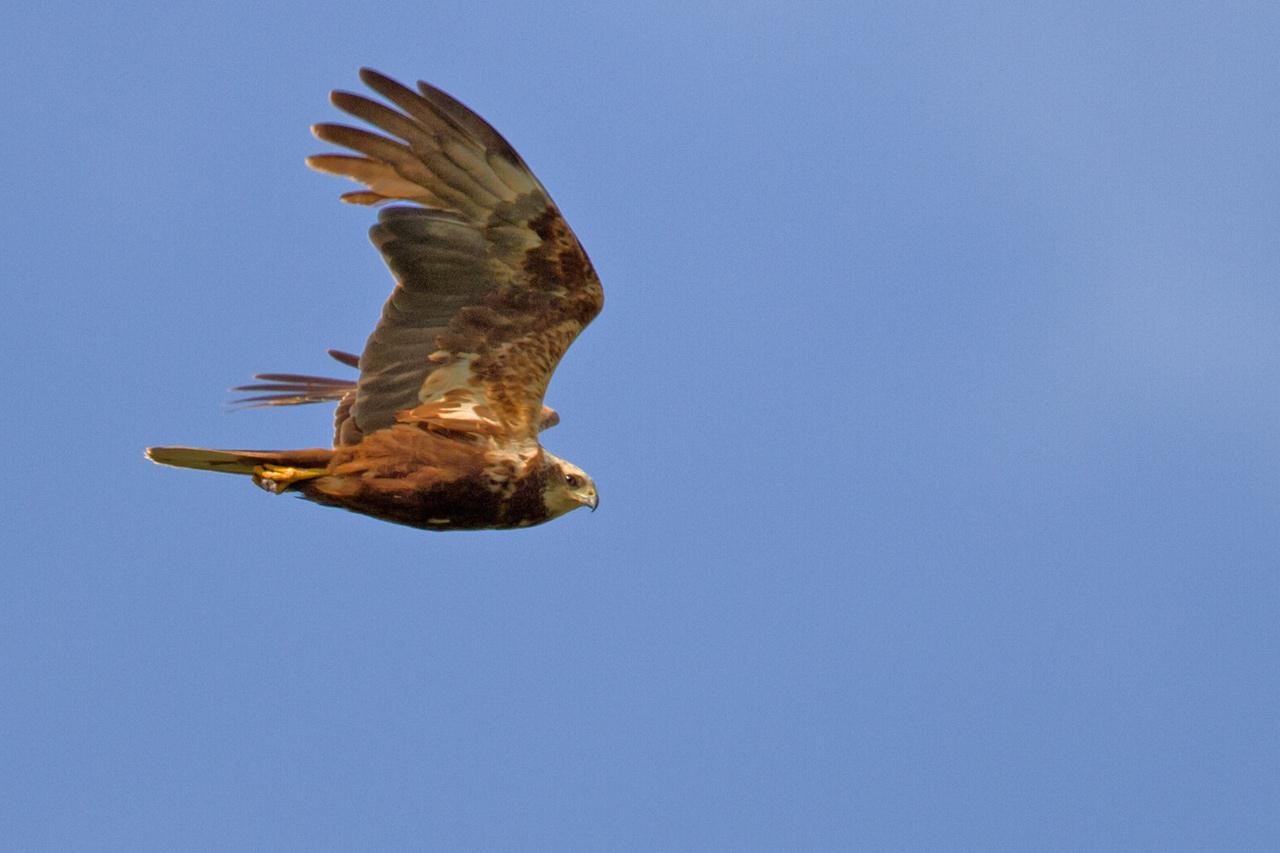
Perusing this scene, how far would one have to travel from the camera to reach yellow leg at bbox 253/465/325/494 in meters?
12.8

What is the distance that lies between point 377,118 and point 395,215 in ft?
2.08

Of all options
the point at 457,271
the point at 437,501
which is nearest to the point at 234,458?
the point at 437,501

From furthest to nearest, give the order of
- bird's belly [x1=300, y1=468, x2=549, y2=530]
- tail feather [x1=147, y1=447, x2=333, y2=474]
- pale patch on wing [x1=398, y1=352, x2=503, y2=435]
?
pale patch on wing [x1=398, y1=352, x2=503, y2=435]
bird's belly [x1=300, y1=468, x2=549, y2=530]
tail feather [x1=147, y1=447, x2=333, y2=474]

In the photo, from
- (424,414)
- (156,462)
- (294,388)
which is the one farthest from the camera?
(294,388)

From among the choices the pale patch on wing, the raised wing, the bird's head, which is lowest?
the bird's head

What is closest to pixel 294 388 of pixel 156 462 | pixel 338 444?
pixel 338 444

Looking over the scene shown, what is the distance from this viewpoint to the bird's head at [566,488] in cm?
1350

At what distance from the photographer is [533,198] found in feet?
42.5

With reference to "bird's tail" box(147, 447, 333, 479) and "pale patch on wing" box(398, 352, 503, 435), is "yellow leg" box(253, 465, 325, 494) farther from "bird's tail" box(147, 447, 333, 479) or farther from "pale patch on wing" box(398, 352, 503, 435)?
"pale patch on wing" box(398, 352, 503, 435)

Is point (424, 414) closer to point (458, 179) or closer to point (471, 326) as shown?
point (471, 326)

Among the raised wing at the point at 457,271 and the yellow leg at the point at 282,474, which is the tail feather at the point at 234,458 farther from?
the raised wing at the point at 457,271

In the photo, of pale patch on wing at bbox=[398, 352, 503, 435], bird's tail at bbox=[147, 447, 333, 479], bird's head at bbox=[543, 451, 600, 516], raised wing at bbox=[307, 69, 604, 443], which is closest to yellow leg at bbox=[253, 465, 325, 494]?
bird's tail at bbox=[147, 447, 333, 479]

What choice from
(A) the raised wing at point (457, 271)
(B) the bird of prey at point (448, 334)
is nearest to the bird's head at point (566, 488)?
(B) the bird of prey at point (448, 334)

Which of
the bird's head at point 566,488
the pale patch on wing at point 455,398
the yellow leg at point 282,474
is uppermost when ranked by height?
the pale patch on wing at point 455,398
